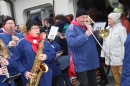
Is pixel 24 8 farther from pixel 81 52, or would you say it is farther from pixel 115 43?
pixel 81 52

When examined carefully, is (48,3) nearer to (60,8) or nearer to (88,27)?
(60,8)

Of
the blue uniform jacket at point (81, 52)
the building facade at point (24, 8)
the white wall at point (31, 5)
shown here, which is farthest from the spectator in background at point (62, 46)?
the building facade at point (24, 8)

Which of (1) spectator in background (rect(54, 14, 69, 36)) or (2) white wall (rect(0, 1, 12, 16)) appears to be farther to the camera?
(2) white wall (rect(0, 1, 12, 16))

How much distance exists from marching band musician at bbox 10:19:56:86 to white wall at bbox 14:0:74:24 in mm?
5934

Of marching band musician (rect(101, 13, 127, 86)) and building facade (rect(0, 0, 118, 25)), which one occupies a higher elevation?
building facade (rect(0, 0, 118, 25))

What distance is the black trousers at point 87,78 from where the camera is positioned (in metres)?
4.14

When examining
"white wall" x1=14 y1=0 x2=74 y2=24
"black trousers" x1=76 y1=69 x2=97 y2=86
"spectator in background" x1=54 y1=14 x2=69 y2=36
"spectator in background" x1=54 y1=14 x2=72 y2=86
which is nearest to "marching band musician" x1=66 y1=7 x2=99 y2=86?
"black trousers" x1=76 y1=69 x2=97 y2=86

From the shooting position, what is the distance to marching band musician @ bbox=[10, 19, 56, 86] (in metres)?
3.77

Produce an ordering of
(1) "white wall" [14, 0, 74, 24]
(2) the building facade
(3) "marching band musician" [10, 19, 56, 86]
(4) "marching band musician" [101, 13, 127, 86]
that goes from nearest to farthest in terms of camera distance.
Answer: (3) "marching band musician" [10, 19, 56, 86], (4) "marching band musician" [101, 13, 127, 86], (1) "white wall" [14, 0, 74, 24], (2) the building facade

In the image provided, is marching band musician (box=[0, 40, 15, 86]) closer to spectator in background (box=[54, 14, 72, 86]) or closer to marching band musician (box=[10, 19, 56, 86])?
marching band musician (box=[10, 19, 56, 86])

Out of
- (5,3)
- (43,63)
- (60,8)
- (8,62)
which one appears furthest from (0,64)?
(5,3)

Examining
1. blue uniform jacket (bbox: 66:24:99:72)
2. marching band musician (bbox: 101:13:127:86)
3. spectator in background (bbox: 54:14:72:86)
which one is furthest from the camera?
spectator in background (bbox: 54:14:72:86)

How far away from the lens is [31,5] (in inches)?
435

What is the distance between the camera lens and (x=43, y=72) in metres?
3.83
